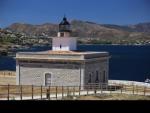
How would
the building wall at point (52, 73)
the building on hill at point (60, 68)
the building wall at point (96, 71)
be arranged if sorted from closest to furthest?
the building on hill at point (60, 68) → the building wall at point (52, 73) → the building wall at point (96, 71)

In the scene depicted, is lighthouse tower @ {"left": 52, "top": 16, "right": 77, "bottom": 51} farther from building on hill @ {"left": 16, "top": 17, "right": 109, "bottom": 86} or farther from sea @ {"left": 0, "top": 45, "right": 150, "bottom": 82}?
sea @ {"left": 0, "top": 45, "right": 150, "bottom": 82}

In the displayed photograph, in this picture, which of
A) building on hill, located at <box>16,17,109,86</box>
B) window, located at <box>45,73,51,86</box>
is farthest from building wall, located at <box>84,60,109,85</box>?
window, located at <box>45,73,51,86</box>

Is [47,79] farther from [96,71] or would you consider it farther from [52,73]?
[96,71]

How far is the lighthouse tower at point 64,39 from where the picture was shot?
77.5ft

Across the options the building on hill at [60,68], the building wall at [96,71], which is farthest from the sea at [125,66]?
the building on hill at [60,68]

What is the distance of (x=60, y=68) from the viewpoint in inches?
861

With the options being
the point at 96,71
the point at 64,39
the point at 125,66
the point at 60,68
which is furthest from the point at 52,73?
the point at 125,66

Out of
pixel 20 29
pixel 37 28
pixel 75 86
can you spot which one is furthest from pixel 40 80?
pixel 37 28

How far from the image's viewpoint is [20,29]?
131125 mm

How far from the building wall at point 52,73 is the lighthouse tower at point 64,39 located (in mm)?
2253

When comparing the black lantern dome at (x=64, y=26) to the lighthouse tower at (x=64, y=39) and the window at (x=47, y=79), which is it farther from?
the window at (x=47, y=79)

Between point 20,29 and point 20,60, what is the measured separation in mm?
109747
